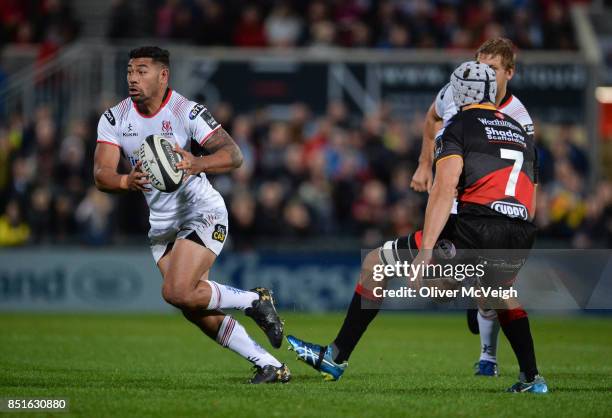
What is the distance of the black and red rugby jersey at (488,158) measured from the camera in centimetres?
830

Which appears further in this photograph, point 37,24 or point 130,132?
point 37,24

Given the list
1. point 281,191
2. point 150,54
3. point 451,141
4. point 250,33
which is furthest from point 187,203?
point 250,33

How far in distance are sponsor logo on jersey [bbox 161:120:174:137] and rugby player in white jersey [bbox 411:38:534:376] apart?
7.02 ft

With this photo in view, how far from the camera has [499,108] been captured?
989 cm

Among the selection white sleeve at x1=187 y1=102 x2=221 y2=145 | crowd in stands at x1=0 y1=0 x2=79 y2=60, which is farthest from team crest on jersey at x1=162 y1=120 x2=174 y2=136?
crowd in stands at x1=0 y1=0 x2=79 y2=60

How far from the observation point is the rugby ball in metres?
8.45

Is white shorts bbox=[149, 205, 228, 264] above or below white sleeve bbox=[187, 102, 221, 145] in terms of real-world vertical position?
below

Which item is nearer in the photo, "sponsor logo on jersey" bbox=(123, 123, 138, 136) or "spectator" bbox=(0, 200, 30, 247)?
"sponsor logo on jersey" bbox=(123, 123, 138, 136)

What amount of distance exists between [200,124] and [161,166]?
665 mm

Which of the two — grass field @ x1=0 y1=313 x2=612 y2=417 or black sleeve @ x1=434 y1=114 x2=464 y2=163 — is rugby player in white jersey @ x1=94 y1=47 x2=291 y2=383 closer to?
grass field @ x1=0 y1=313 x2=612 y2=417

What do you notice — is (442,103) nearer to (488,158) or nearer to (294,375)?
(488,158)

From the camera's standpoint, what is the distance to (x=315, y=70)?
72.9ft

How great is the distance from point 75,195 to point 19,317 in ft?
9.46

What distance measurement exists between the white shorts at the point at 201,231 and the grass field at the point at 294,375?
110 cm
